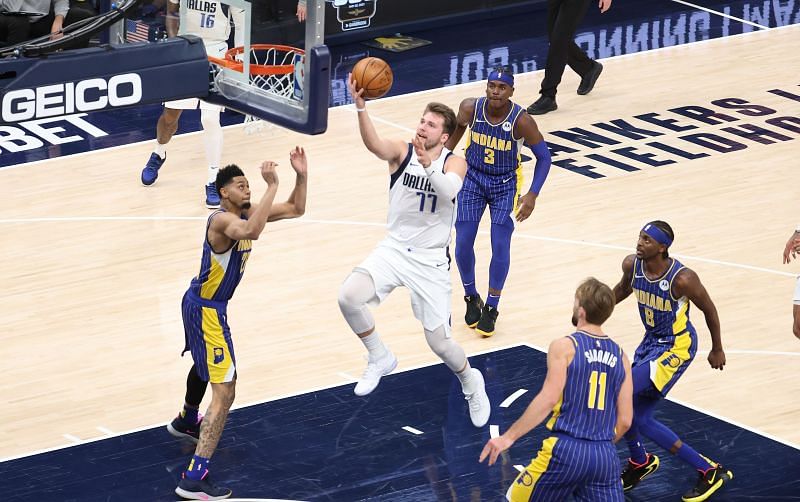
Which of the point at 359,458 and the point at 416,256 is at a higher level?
the point at 416,256

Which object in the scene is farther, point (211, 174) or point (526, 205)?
point (211, 174)

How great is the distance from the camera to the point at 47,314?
11930 millimetres

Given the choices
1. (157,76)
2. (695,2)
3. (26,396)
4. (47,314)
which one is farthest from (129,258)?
(695,2)

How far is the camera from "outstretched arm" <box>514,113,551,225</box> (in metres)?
11.2

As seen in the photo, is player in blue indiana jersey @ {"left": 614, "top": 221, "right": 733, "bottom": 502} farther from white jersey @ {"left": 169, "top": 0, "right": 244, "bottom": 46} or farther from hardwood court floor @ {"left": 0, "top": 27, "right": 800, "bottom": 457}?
white jersey @ {"left": 169, "top": 0, "right": 244, "bottom": 46}

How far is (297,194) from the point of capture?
9.39 metres

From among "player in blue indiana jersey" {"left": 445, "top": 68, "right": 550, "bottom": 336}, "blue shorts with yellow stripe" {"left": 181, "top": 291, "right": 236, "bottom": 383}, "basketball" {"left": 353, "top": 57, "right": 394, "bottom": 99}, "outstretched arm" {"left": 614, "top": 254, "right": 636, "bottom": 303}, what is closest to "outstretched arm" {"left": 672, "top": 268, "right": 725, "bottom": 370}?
"outstretched arm" {"left": 614, "top": 254, "right": 636, "bottom": 303}

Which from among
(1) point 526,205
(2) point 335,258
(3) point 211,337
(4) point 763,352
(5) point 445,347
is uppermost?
(1) point 526,205

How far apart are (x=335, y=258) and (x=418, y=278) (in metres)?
3.04

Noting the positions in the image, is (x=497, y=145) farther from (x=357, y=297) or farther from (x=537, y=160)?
(x=357, y=297)

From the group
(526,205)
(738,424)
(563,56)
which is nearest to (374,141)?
(526,205)

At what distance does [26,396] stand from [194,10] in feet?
9.91

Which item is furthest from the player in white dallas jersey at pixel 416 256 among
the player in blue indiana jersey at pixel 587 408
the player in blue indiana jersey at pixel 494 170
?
the player in blue indiana jersey at pixel 587 408

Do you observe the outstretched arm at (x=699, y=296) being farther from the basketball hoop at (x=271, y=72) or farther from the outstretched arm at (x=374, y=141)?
the basketball hoop at (x=271, y=72)
